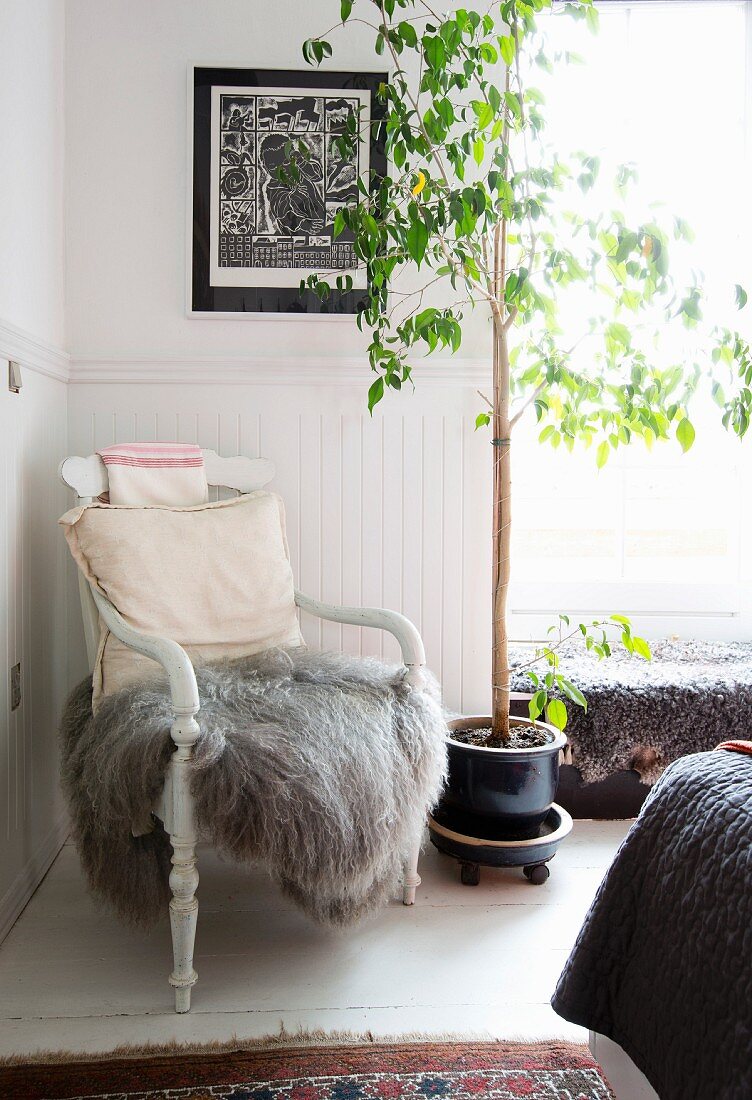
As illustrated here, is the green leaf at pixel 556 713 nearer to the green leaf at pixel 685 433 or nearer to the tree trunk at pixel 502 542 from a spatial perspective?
Answer: the tree trunk at pixel 502 542

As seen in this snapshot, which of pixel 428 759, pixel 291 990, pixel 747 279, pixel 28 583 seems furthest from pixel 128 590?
pixel 747 279

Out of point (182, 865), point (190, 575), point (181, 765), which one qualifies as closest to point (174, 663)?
point (181, 765)

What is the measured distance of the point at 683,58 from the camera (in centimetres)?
269

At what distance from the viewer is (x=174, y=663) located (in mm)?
1481

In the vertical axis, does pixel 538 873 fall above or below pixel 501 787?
below

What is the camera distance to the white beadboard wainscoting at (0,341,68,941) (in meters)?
1.81

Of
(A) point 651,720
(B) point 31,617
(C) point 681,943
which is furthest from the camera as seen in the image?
(A) point 651,720

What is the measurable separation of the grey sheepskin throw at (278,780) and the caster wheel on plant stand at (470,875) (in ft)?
1.25

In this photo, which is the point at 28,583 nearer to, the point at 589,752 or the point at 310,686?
the point at 310,686

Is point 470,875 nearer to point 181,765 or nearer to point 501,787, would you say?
point 501,787

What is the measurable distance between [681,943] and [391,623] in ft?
3.52

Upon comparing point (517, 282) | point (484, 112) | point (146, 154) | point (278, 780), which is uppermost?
point (146, 154)

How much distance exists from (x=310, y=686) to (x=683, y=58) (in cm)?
235

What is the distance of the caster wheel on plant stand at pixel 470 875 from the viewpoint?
78.6 inches
